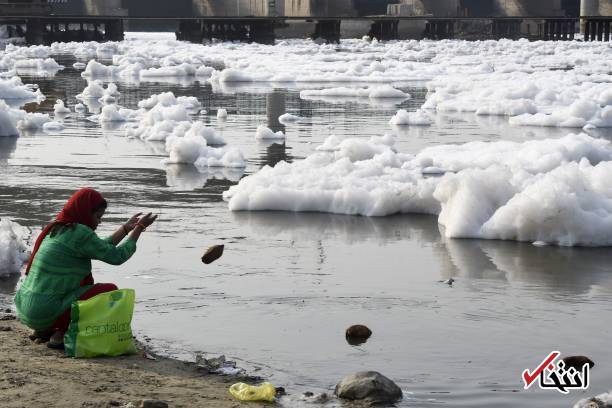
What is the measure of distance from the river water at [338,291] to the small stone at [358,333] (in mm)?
53

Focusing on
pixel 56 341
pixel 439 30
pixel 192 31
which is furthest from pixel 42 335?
pixel 439 30

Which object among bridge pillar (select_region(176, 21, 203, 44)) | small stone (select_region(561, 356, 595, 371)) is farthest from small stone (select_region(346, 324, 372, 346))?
bridge pillar (select_region(176, 21, 203, 44))

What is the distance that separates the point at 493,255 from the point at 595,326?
182 cm

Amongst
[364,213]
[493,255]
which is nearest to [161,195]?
[364,213]

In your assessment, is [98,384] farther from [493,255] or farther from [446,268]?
[493,255]

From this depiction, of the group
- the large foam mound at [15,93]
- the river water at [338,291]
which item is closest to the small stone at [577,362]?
the river water at [338,291]

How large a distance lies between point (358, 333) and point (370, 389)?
42.8 inches

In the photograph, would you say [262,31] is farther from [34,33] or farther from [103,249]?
[103,249]

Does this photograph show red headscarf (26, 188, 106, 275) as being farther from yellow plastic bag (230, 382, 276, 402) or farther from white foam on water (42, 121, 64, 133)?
white foam on water (42, 121, 64, 133)

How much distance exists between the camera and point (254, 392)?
5301mm

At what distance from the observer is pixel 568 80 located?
25.8 meters

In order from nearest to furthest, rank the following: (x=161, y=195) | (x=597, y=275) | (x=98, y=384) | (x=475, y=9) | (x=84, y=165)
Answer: (x=98, y=384) < (x=597, y=275) < (x=161, y=195) < (x=84, y=165) < (x=475, y=9)

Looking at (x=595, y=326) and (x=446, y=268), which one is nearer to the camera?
(x=595, y=326)

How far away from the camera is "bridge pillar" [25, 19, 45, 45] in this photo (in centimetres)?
5834
